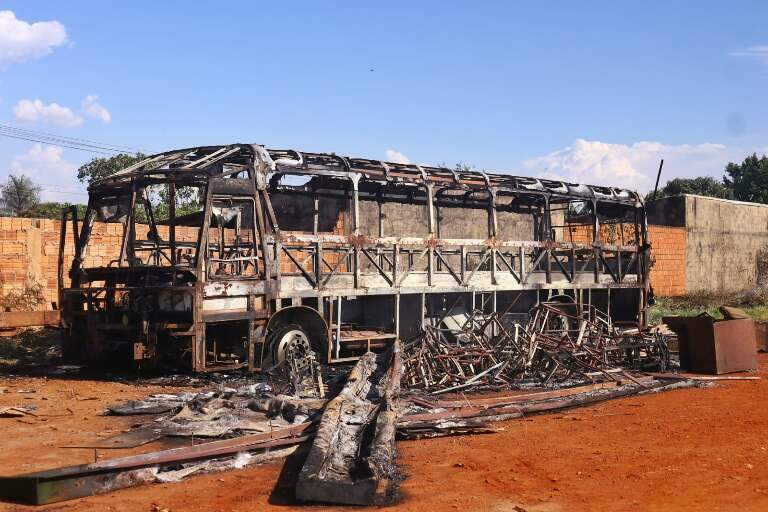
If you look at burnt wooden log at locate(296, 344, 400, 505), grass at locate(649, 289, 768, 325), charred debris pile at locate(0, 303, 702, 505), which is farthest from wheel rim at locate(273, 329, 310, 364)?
grass at locate(649, 289, 768, 325)

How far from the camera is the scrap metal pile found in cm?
1099

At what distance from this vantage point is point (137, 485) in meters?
5.93

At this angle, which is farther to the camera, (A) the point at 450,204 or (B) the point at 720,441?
(A) the point at 450,204

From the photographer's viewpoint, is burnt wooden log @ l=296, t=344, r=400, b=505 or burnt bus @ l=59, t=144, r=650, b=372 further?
burnt bus @ l=59, t=144, r=650, b=372

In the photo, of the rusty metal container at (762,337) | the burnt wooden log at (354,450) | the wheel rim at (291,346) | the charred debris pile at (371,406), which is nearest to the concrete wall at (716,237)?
the rusty metal container at (762,337)

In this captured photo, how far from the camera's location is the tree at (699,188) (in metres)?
56.8

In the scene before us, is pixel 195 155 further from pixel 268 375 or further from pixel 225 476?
pixel 225 476

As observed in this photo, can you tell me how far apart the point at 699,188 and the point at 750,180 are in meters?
3.42

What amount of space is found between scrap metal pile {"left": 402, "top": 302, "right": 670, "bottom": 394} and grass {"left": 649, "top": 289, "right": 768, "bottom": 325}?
10.7 meters

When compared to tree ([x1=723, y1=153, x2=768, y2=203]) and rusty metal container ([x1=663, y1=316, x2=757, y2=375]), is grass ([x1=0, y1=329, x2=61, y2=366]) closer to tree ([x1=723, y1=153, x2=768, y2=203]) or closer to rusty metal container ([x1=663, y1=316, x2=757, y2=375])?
rusty metal container ([x1=663, y1=316, x2=757, y2=375])

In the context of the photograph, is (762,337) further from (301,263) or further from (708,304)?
(301,263)

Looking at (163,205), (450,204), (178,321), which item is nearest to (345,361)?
(178,321)

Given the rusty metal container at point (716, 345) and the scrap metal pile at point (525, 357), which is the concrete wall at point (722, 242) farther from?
the scrap metal pile at point (525, 357)

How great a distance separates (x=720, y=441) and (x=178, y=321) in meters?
6.99
